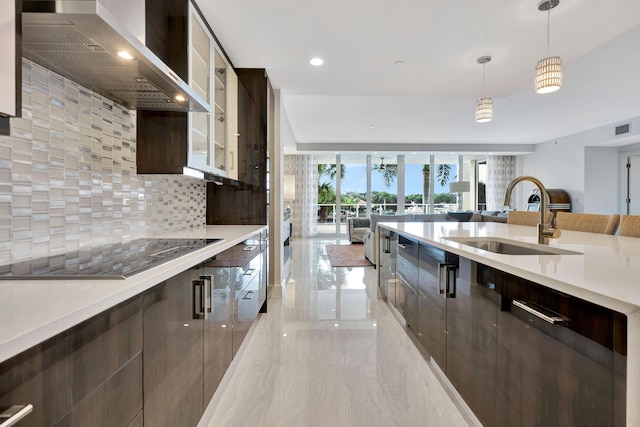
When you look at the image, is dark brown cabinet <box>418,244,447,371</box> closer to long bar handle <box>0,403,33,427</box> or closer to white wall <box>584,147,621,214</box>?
long bar handle <box>0,403,33,427</box>

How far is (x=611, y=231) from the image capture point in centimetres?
207

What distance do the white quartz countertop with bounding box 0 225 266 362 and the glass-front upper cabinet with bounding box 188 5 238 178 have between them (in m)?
1.19

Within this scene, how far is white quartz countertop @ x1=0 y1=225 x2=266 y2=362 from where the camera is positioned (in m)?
0.51

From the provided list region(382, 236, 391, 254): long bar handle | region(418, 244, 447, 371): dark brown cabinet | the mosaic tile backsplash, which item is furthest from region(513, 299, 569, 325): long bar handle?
region(382, 236, 391, 254): long bar handle

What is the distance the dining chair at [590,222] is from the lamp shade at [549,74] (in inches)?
40.0

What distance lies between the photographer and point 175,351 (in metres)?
1.06

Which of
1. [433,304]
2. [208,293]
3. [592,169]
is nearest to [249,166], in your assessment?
[208,293]

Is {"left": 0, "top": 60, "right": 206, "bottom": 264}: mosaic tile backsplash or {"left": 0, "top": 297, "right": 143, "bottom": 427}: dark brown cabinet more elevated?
{"left": 0, "top": 60, "right": 206, "bottom": 264}: mosaic tile backsplash

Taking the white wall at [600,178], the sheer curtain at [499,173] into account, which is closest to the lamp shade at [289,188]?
the sheer curtain at [499,173]

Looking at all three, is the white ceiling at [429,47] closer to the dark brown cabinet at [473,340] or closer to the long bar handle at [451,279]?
the long bar handle at [451,279]

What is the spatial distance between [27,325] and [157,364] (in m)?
0.49

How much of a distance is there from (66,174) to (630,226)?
9.95 ft

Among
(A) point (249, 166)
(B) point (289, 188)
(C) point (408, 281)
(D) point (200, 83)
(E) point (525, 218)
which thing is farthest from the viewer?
(B) point (289, 188)

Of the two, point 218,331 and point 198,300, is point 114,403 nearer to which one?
point 198,300
